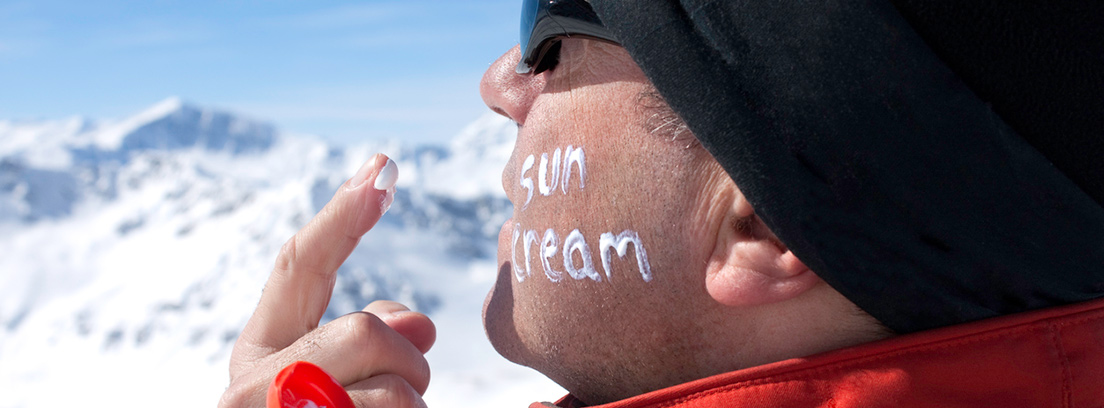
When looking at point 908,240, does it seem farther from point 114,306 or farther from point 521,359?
point 114,306

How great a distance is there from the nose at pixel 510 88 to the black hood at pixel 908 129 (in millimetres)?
503

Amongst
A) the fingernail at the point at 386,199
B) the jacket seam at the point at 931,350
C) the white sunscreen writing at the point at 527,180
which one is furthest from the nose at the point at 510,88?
the jacket seam at the point at 931,350

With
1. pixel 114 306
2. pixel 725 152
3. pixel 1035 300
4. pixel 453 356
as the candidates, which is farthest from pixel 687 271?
pixel 114 306

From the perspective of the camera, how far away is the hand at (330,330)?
1516 mm

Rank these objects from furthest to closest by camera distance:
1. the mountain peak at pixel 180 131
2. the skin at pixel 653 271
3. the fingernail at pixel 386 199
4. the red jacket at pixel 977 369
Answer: the mountain peak at pixel 180 131 < the fingernail at pixel 386 199 < the skin at pixel 653 271 < the red jacket at pixel 977 369

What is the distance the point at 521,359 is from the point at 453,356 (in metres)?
50.7

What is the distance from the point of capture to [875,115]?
3.53 feet

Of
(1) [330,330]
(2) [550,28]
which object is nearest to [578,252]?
(2) [550,28]

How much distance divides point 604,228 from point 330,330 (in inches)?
25.2

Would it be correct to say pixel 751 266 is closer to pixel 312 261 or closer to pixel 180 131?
pixel 312 261

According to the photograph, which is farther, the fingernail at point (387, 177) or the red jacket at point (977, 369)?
the fingernail at point (387, 177)

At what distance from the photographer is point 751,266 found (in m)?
1.27

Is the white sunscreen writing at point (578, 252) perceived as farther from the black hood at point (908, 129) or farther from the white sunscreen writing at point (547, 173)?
the black hood at point (908, 129)

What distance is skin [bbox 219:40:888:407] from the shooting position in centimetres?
130
